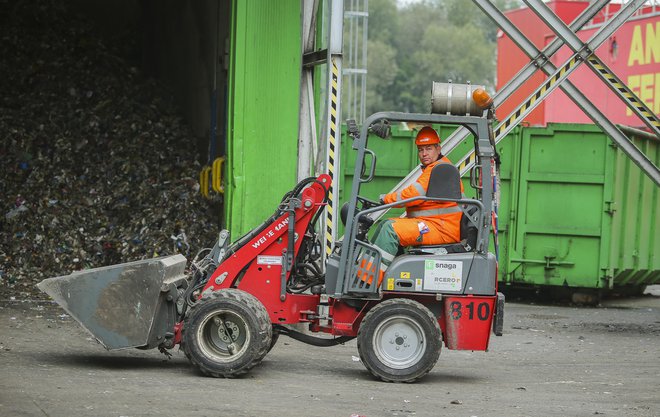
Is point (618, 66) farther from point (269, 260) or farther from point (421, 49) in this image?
point (421, 49)

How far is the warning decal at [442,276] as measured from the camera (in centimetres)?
820

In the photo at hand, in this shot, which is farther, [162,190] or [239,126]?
[162,190]

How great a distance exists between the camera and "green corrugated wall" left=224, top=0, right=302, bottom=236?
1097 cm

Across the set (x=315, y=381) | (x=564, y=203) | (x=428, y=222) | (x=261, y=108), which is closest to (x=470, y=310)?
(x=428, y=222)

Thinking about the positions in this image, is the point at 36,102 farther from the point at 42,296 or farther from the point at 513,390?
the point at 513,390

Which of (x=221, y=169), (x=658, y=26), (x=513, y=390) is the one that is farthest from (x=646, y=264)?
(x=658, y=26)

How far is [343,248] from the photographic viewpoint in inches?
324

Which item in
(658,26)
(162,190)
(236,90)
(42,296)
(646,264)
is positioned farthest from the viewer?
(658,26)

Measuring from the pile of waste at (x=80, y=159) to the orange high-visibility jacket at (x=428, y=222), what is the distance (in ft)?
15.6

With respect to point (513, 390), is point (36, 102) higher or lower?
higher

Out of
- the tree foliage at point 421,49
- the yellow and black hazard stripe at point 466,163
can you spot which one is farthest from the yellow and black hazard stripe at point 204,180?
the tree foliage at point 421,49

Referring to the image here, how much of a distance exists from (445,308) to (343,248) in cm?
89

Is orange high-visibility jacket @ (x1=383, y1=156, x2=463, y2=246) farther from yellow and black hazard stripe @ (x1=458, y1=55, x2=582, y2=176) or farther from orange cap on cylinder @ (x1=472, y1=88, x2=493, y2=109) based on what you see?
yellow and black hazard stripe @ (x1=458, y1=55, x2=582, y2=176)

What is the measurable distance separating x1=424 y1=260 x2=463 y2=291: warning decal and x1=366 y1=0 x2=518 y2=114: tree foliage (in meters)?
67.5
